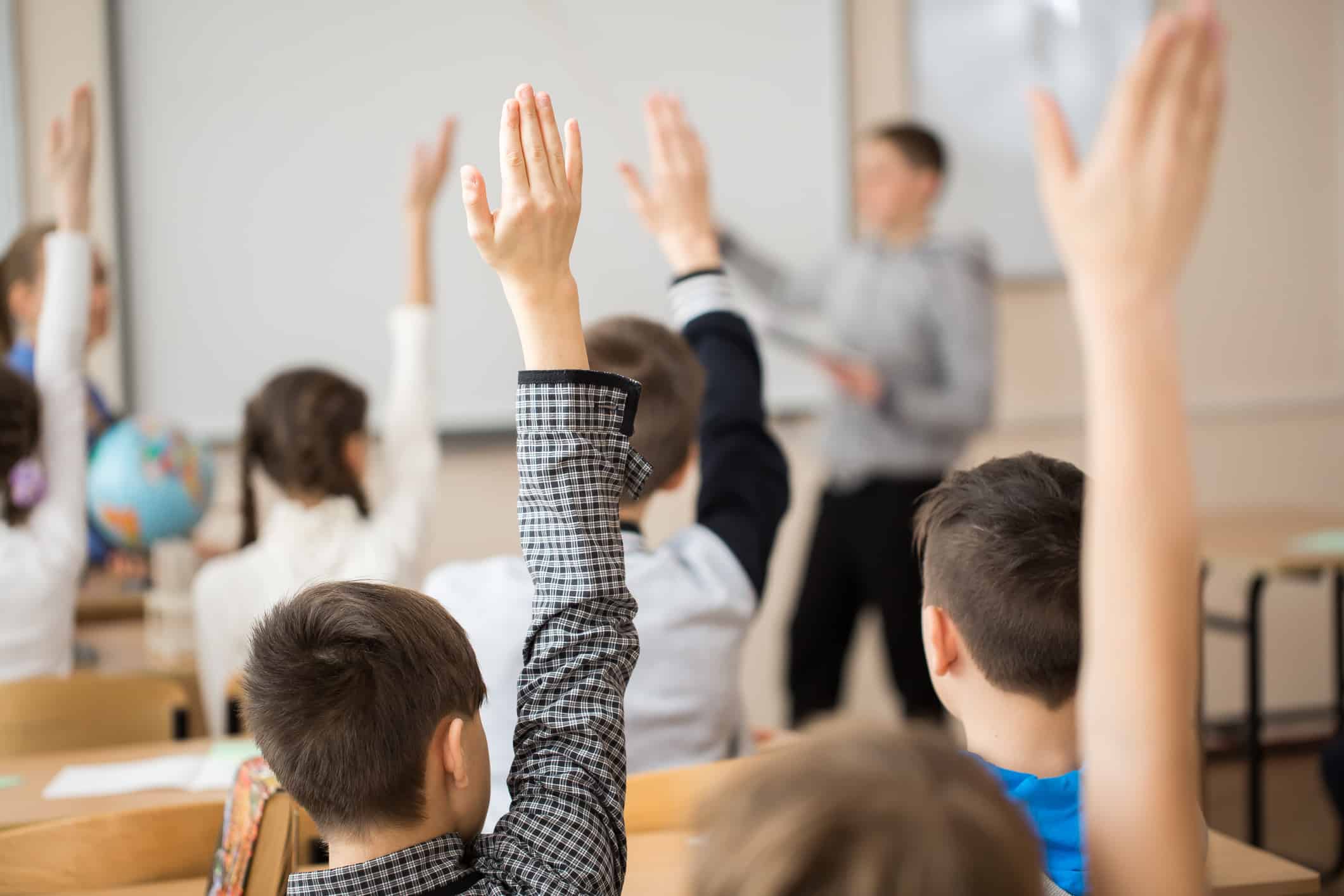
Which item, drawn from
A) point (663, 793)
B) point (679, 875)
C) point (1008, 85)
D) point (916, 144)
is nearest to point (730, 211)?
point (916, 144)

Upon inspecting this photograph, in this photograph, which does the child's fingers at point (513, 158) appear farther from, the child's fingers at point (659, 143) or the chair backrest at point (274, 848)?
the child's fingers at point (659, 143)

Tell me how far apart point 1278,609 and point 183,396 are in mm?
3533

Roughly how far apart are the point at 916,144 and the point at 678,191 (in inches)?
68.3

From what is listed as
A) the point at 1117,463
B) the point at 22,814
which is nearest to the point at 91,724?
the point at 22,814

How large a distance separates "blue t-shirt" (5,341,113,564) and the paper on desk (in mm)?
1097

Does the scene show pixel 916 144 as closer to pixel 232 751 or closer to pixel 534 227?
pixel 232 751

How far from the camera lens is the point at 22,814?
4.79 feet

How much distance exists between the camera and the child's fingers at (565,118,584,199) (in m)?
0.96

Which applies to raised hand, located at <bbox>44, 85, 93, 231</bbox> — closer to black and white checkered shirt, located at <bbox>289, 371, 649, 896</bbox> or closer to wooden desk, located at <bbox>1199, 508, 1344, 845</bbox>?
black and white checkered shirt, located at <bbox>289, 371, 649, 896</bbox>

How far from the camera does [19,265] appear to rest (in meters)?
2.63

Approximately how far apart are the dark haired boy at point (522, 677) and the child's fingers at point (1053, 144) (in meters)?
0.41

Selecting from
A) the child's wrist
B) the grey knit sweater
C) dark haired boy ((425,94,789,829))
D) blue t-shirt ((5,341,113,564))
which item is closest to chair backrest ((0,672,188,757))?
dark haired boy ((425,94,789,829))

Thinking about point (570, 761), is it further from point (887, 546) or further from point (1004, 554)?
point (887, 546)

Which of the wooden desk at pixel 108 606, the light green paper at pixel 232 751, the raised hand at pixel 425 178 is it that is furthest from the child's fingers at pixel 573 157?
the wooden desk at pixel 108 606
